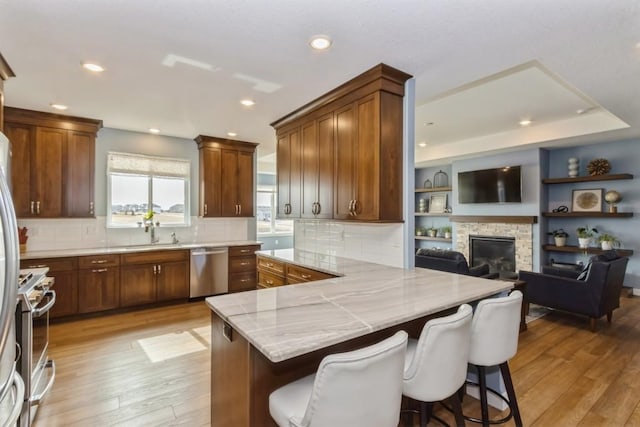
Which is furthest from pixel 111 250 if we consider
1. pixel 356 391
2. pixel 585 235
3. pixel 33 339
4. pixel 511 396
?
pixel 585 235

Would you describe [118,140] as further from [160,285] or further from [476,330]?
[476,330]

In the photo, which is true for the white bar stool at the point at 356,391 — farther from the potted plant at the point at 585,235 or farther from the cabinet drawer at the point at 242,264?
the potted plant at the point at 585,235

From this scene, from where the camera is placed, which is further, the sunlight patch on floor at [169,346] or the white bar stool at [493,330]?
the sunlight patch on floor at [169,346]

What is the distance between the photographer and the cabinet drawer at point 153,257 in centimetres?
432

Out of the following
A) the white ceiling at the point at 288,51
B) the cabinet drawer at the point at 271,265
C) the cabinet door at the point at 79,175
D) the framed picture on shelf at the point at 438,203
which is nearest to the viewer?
the white ceiling at the point at 288,51

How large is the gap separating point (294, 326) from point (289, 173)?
2.77m

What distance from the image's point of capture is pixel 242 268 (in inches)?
207

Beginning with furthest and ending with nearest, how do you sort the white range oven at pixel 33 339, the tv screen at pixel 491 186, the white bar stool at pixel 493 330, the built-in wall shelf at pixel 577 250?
the tv screen at pixel 491 186
the built-in wall shelf at pixel 577 250
the white range oven at pixel 33 339
the white bar stool at pixel 493 330

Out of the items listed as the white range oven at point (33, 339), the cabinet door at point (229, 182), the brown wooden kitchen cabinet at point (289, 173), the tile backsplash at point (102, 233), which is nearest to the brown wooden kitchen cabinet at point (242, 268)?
the tile backsplash at point (102, 233)

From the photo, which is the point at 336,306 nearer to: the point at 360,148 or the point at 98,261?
the point at 360,148

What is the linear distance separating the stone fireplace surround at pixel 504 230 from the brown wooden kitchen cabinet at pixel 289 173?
14.9ft

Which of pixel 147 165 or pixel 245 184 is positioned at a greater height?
pixel 147 165

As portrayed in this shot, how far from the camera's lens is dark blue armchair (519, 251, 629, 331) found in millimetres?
3605

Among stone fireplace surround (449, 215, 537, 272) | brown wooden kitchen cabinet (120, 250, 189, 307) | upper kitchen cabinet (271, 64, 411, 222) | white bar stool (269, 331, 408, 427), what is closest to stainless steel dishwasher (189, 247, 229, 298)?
brown wooden kitchen cabinet (120, 250, 189, 307)
